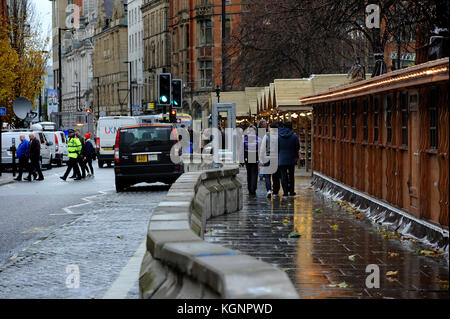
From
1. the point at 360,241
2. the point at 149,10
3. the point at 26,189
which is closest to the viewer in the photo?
the point at 360,241

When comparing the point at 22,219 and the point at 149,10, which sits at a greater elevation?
the point at 149,10

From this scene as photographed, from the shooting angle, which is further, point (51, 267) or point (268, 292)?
point (51, 267)

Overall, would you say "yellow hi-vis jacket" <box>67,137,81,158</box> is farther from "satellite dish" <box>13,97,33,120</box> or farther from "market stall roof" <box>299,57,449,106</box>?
"market stall roof" <box>299,57,449,106</box>

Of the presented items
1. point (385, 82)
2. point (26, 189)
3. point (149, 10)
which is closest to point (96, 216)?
point (385, 82)

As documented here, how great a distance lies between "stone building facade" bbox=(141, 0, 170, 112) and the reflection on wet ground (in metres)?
86.5

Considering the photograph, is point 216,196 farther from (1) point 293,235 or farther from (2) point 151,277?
(2) point 151,277

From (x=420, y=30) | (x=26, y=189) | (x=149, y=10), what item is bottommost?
(x=26, y=189)

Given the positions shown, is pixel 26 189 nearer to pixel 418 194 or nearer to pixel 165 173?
pixel 165 173

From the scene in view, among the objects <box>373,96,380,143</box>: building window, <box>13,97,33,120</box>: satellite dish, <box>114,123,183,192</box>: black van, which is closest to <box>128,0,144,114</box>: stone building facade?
<box>13,97,33,120</box>: satellite dish

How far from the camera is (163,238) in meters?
6.36

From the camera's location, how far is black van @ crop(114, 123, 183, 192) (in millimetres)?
23969

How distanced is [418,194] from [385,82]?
6.19 feet

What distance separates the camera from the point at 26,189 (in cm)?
2684

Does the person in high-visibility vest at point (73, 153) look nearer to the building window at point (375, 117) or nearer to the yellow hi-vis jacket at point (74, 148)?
the yellow hi-vis jacket at point (74, 148)
